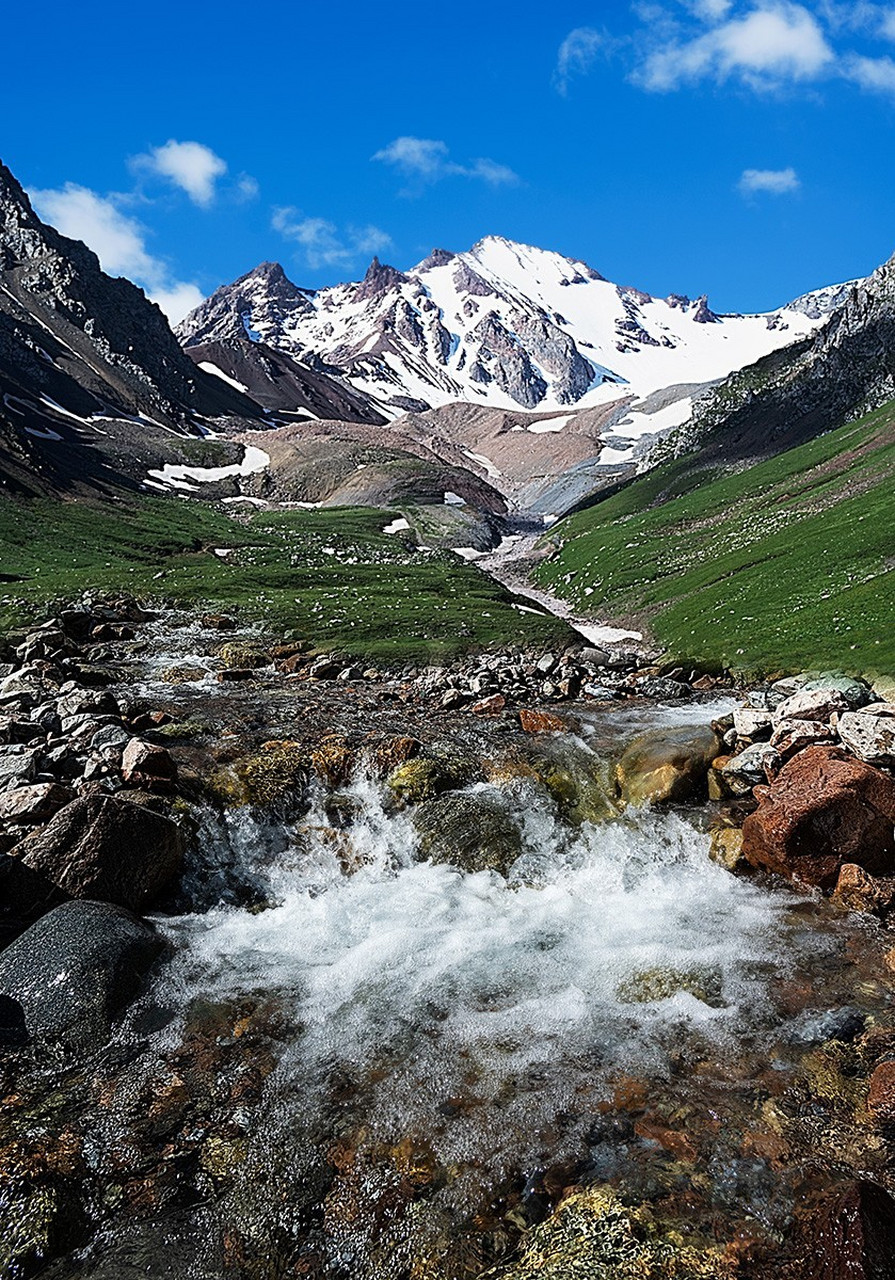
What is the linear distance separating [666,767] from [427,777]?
8.84 metres

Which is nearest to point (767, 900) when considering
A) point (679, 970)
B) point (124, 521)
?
point (679, 970)

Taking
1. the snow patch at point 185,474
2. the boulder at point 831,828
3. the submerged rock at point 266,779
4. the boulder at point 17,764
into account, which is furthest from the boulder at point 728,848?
the snow patch at point 185,474

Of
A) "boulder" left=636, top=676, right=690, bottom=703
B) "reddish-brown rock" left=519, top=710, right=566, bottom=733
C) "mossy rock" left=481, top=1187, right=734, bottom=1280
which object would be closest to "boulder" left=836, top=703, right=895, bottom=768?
"reddish-brown rock" left=519, top=710, right=566, bottom=733

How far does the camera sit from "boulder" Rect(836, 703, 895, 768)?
24812 mm

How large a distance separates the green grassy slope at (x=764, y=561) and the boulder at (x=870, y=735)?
26.6 feet

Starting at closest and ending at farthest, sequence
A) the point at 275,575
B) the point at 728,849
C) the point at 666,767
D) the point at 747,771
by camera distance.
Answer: the point at 728,849
the point at 747,771
the point at 666,767
the point at 275,575

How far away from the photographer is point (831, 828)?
21.1m

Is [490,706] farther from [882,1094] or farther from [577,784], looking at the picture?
[882,1094]

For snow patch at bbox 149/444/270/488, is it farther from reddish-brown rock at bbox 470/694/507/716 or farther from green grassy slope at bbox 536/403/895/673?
reddish-brown rock at bbox 470/694/507/716

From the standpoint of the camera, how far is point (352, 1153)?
39.2ft

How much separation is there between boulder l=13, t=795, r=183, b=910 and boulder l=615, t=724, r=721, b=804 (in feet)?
52.6

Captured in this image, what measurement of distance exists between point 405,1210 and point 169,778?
15905 millimetres

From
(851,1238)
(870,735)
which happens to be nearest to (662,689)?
(870,735)

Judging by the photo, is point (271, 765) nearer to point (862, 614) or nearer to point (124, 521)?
point (862, 614)
